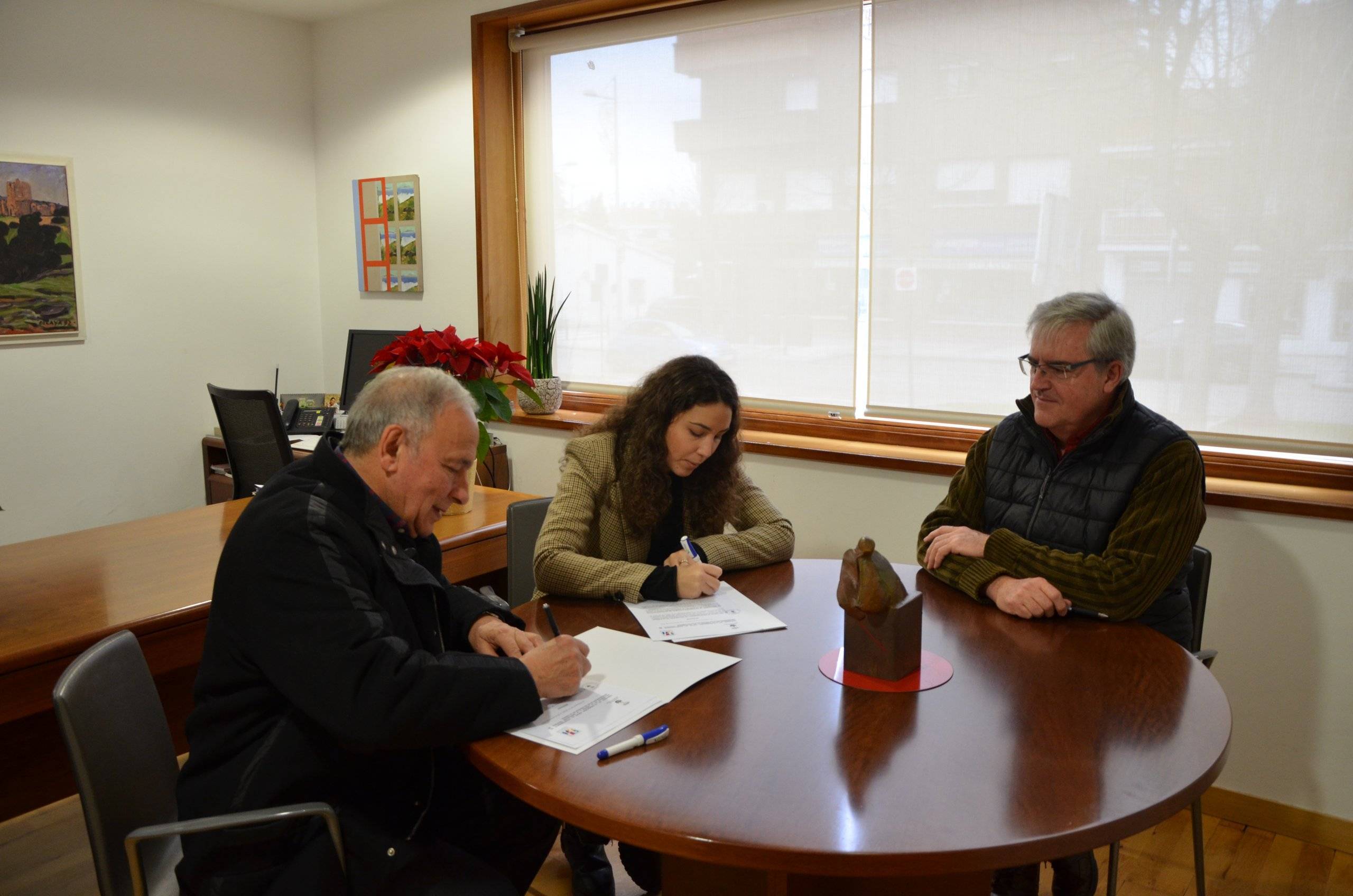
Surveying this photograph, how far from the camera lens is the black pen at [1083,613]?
6.48 feet

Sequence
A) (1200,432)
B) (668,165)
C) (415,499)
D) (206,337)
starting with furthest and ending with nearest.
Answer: (206,337)
(668,165)
(1200,432)
(415,499)

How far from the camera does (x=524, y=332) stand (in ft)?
15.1

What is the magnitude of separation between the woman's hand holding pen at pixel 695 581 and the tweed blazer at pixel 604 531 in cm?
13

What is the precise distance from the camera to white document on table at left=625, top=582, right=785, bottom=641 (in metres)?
1.86

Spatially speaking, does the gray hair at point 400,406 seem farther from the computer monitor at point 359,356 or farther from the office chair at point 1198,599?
the computer monitor at point 359,356

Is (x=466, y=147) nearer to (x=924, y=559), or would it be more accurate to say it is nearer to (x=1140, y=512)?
(x=924, y=559)

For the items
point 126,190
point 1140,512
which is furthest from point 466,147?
point 1140,512

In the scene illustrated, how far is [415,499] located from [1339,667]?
243 centimetres

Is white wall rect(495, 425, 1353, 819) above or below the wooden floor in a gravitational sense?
above

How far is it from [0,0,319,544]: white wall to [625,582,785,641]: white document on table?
136 inches

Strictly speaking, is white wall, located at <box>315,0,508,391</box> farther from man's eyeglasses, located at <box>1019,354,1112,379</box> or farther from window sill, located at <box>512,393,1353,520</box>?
man's eyeglasses, located at <box>1019,354,1112,379</box>

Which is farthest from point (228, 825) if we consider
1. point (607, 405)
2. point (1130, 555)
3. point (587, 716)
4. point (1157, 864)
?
point (607, 405)

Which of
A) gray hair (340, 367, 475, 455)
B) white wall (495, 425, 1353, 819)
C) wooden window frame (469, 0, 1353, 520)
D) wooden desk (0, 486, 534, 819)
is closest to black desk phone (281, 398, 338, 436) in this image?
wooden window frame (469, 0, 1353, 520)

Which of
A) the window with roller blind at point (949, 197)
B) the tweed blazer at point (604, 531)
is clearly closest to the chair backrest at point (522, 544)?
the tweed blazer at point (604, 531)
